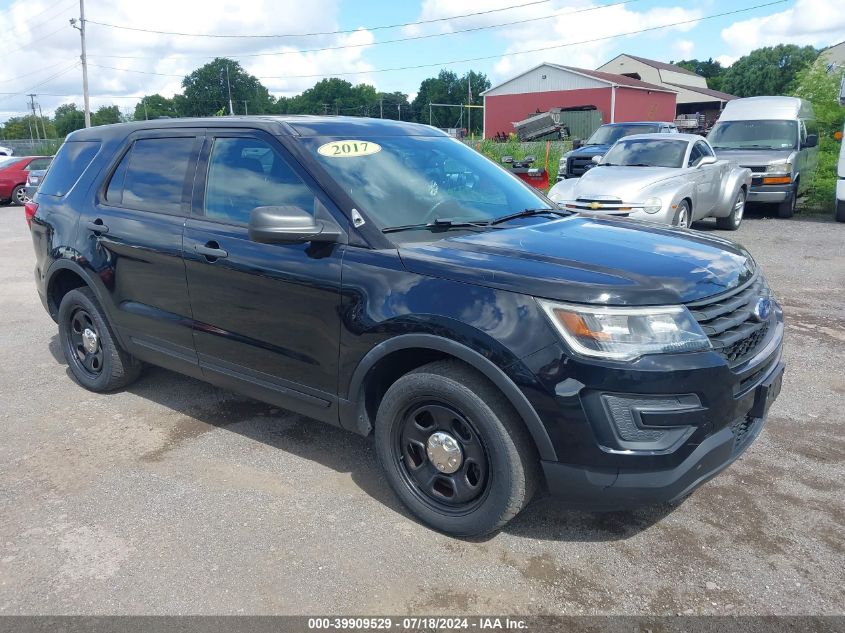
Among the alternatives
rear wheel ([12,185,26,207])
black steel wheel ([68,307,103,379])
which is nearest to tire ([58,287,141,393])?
black steel wheel ([68,307,103,379])

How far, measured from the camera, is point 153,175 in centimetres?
435

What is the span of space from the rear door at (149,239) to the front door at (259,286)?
148 millimetres

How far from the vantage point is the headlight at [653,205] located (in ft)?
32.2

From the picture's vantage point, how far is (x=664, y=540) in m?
3.19

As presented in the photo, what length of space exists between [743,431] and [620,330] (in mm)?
826

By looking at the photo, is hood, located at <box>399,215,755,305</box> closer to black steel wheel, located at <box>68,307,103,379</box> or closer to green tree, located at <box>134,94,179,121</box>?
black steel wheel, located at <box>68,307,103,379</box>

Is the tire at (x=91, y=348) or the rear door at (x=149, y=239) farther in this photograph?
the tire at (x=91, y=348)

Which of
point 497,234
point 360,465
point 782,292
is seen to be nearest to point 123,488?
point 360,465

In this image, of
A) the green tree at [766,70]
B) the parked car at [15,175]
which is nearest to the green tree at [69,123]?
the parked car at [15,175]

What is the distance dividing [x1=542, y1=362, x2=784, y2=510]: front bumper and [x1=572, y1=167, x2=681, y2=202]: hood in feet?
24.4

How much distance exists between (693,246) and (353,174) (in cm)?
170

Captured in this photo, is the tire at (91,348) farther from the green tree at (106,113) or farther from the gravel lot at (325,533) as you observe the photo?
the green tree at (106,113)

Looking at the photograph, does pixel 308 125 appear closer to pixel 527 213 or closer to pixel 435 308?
pixel 527 213

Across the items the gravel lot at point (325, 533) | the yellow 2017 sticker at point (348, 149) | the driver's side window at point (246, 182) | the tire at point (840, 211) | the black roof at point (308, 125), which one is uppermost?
the black roof at point (308, 125)
